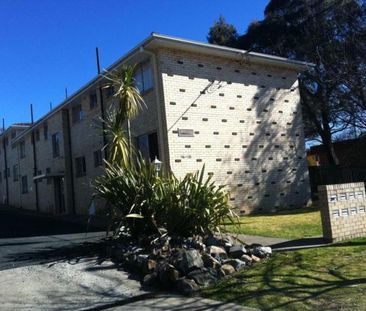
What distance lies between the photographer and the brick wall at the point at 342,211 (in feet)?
35.5

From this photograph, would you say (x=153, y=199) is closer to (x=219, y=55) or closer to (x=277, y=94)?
(x=219, y=55)

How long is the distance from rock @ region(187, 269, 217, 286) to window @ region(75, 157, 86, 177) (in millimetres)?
19017

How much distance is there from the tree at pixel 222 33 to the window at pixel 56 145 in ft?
43.3

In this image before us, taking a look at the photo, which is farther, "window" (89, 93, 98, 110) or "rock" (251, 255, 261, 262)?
"window" (89, 93, 98, 110)

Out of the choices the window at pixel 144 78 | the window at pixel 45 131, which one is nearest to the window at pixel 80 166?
the window at pixel 45 131

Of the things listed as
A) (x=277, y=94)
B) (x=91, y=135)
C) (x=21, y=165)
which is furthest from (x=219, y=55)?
(x=21, y=165)

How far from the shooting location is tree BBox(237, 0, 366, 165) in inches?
1027

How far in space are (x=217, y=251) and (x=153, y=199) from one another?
2.38 meters

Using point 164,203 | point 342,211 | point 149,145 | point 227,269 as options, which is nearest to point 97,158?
point 149,145

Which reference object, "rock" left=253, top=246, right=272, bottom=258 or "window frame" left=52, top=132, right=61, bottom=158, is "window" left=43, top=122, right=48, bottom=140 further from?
"rock" left=253, top=246, right=272, bottom=258

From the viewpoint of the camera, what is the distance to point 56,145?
30922 millimetres

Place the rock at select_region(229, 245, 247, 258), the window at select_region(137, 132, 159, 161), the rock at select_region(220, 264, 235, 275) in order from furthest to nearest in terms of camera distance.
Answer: the window at select_region(137, 132, 159, 161) → the rock at select_region(229, 245, 247, 258) → the rock at select_region(220, 264, 235, 275)

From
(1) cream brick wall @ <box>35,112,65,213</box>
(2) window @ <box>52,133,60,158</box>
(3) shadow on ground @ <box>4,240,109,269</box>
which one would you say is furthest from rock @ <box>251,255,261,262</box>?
(2) window @ <box>52,133,60,158</box>

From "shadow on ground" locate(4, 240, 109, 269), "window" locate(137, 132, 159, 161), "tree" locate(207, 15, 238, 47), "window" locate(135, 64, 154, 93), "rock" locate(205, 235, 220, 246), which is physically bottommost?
"shadow on ground" locate(4, 240, 109, 269)
